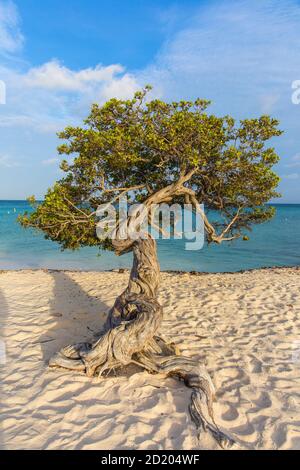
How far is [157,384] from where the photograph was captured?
21.1 ft

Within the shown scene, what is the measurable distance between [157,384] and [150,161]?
5946 millimetres

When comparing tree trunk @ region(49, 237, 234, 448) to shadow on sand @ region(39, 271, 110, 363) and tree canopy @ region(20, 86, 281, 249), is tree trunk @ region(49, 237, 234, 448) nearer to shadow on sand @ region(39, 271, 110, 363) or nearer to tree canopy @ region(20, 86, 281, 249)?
shadow on sand @ region(39, 271, 110, 363)

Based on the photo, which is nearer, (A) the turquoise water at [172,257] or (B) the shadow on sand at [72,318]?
(B) the shadow on sand at [72,318]

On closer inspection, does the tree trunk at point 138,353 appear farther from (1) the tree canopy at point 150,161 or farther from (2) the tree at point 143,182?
(1) the tree canopy at point 150,161

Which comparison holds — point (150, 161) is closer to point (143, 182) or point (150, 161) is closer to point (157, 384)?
point (143, 182)

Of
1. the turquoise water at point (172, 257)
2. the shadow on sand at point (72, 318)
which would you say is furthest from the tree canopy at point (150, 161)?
the turquoise water at point (172, 257)

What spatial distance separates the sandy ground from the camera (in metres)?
4.95

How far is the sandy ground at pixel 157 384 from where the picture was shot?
4.95 meters

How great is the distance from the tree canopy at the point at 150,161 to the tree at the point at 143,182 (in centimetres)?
3

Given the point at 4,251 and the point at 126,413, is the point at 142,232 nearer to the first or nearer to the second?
the point at 126,413

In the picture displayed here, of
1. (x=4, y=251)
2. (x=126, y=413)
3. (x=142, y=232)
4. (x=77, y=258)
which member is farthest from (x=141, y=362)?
(x=4, y=251)

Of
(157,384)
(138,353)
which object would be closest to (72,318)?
(138,353)

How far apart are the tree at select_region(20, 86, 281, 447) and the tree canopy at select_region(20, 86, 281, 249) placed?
1.1 inches

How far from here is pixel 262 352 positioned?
25.7 ft
